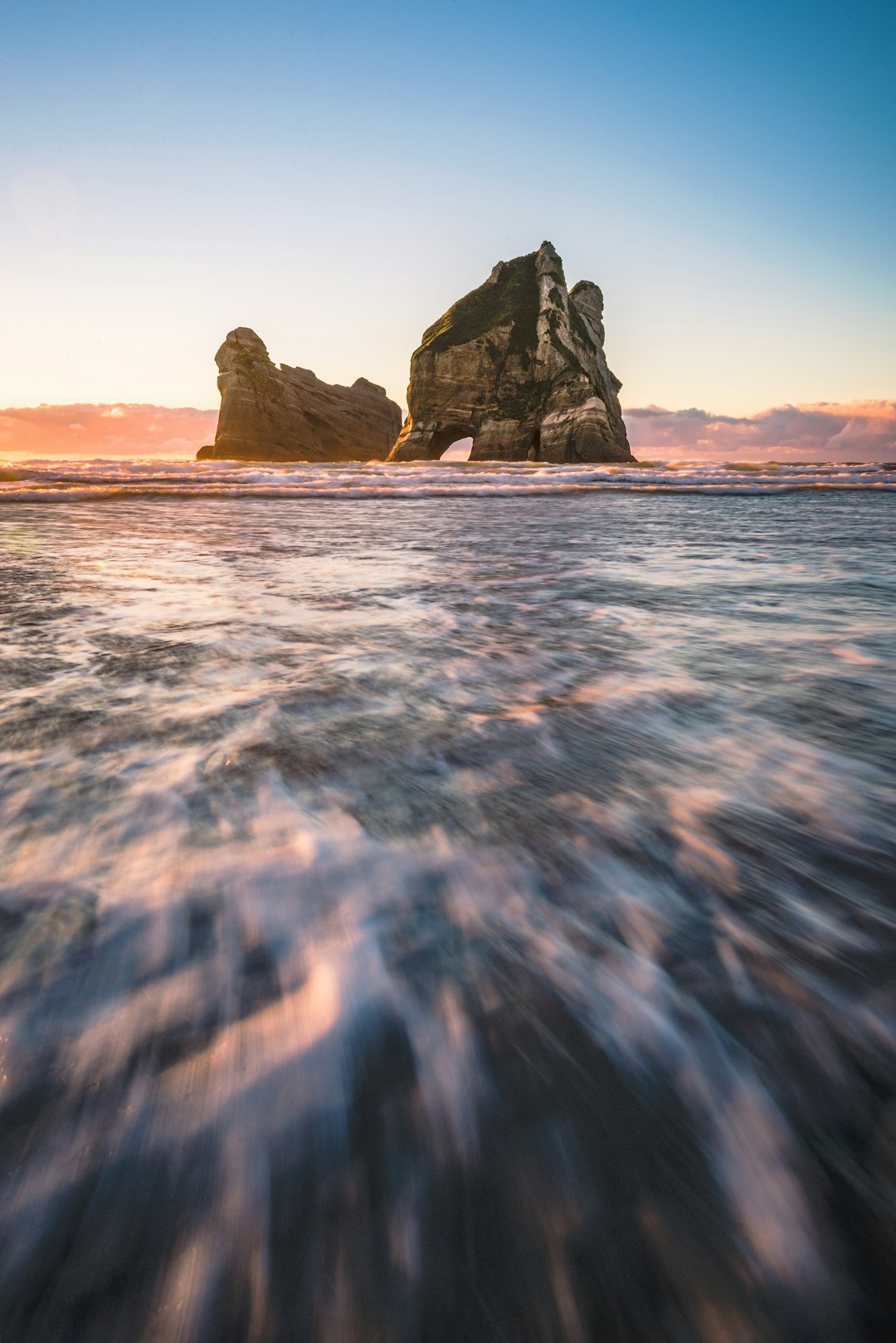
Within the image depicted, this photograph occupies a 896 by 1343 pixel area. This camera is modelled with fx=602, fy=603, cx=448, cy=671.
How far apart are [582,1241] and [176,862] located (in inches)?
26.5

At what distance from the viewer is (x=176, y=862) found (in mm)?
882

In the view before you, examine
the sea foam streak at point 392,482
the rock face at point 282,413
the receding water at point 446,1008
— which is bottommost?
the sea foam streak at point 392,482

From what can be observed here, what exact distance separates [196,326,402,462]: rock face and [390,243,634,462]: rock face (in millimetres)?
16827

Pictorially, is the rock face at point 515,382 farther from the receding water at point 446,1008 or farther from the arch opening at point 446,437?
the receding water at point 446,1008

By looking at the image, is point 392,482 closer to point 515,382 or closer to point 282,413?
point 515,382

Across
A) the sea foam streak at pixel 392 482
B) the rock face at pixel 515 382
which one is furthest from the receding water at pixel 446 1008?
the rock face at pixel 515 382

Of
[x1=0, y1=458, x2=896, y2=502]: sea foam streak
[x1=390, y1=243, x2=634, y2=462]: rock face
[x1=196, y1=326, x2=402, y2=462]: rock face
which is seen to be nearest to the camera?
[x1=0, y1=458, x2=896, y2=502]: sea foam streak

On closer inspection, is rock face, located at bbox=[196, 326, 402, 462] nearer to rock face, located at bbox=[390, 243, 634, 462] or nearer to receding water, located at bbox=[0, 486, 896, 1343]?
rock face, located at bbox=[390, 243, 634, 462]

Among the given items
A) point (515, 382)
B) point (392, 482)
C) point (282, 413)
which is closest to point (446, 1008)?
point (392, 482)

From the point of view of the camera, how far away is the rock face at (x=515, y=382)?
1902 inches

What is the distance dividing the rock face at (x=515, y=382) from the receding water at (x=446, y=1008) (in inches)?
1982

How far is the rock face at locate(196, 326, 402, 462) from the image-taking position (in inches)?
2479

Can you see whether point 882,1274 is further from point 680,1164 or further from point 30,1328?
point 30,1328

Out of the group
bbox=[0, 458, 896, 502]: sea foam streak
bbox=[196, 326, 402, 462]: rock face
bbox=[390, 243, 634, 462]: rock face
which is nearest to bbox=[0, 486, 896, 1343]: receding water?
bbox=[0, 458, 896, 502]: sea foam streak
